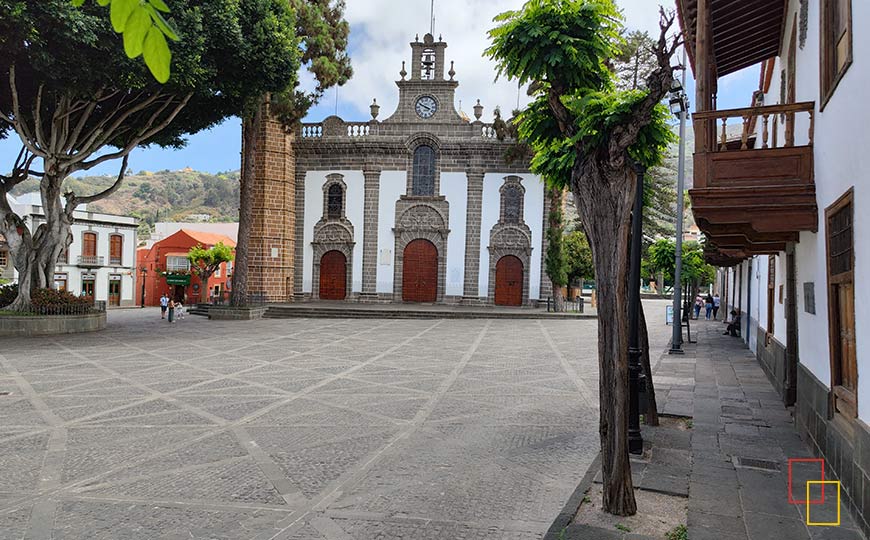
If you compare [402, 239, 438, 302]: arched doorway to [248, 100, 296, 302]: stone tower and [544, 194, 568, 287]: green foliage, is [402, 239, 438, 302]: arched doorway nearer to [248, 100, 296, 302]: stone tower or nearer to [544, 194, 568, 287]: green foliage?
[544, 194, 568, 287]: green foliage

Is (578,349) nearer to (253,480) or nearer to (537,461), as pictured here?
(537,461)

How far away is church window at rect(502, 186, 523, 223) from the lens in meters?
29.6

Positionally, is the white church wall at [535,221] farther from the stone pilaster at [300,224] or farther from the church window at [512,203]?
the stone pilaster at [300,224]

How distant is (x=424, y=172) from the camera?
99.0ft

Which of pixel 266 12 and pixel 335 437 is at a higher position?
pixel 266 12

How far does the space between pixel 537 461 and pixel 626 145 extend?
347 centimetres

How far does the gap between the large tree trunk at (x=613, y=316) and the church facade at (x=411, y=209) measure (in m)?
24.8

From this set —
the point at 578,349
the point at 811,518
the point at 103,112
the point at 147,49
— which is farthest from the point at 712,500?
the point at 103,112

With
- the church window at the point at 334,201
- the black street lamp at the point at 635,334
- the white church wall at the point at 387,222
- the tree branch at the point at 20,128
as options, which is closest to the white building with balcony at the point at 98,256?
the church window at the point at 334,201

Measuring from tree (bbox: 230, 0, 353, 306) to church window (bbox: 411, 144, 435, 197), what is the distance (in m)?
5.13

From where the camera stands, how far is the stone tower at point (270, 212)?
94.0ft

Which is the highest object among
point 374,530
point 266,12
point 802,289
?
point 266,12

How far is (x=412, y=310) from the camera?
26.3 meters

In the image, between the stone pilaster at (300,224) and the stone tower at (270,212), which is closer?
the stone tower at (270,212)
